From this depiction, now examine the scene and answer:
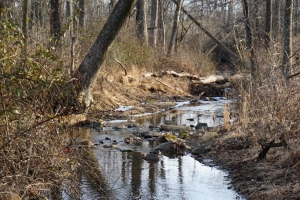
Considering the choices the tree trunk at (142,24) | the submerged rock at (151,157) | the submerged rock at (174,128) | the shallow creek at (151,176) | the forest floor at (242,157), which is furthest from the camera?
the tree trunk at (142,24)

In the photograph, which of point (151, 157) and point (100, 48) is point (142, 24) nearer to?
point (100, 48)

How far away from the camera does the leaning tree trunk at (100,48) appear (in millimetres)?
14164

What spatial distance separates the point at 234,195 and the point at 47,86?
12.6ft

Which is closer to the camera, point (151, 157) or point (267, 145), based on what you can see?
point (267, 145)

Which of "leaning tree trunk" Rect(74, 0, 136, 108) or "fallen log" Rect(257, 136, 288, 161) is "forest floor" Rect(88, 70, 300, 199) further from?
"leaning tree trunk" Rect(74, 0, 136, 108)

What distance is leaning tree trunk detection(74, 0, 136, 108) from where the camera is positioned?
558 inches

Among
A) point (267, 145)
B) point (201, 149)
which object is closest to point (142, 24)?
point (201, 149)

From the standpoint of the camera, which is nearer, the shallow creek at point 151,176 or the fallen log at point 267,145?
the shallow creek at point 151,176

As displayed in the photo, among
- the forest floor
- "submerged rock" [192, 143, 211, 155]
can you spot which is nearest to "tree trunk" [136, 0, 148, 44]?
the forest floor

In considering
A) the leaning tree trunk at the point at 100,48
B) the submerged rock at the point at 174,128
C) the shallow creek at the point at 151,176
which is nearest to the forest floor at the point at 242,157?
the shallow creek at the point at 151,176

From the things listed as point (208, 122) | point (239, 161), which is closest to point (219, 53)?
point (208, 122)

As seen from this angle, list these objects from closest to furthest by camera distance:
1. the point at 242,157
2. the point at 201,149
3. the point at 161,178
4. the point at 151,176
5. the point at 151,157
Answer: the point at 161,178, the point at 151,176, the point at 242,157, the point at 151,157, the point at 201,149

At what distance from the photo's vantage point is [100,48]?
14.7 meters

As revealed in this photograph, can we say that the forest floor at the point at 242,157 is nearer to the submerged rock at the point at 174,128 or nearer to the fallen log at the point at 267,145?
the fallen log at the point at 267,145
